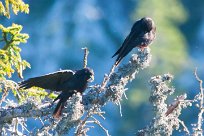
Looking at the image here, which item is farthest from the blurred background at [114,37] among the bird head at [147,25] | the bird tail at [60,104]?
the bird tail at [60,104]

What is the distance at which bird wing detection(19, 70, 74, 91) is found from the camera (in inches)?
334

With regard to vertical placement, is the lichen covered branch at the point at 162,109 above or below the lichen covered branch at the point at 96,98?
below

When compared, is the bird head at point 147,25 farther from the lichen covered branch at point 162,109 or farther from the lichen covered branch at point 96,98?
the lichen covered branch at point 162,109

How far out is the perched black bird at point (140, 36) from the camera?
9.53 metres

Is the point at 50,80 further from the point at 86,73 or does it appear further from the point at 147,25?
the point at 147,25

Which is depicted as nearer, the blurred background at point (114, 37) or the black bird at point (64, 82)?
the black bird at point (64, 82)

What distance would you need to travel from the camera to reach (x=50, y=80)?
28.5 ft

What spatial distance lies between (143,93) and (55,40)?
12.4 meters

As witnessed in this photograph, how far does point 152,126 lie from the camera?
699 centimetres

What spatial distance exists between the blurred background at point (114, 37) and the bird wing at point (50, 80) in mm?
48855

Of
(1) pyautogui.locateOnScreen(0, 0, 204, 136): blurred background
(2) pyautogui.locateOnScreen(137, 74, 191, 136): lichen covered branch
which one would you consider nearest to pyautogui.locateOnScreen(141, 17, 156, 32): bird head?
(2) pyautogui.locateOnScreen(137, 74, 191, 136): lichen covered branch

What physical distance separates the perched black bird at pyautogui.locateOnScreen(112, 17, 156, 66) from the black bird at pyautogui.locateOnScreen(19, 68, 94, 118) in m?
0.64

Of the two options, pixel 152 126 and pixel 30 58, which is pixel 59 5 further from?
pixel 152 126

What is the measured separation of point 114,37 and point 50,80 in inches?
2358
